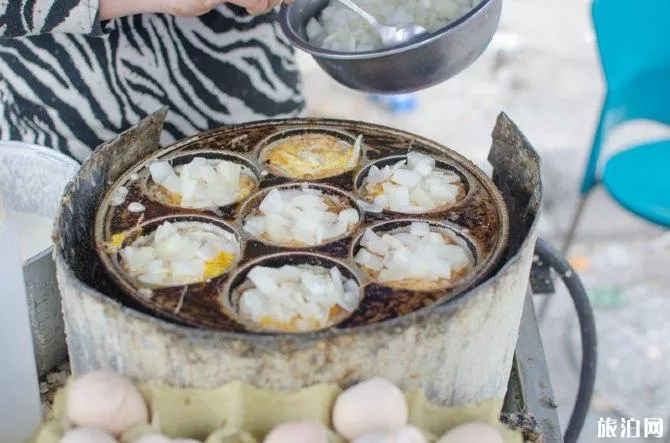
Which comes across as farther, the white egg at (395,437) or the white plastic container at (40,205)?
Answer: the white plastic container at (40,205)

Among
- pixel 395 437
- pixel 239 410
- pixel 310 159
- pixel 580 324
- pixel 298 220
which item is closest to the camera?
pixel 395 437

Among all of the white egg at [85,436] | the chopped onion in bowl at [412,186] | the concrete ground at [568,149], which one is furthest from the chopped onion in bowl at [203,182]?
the concrete ground at [568,149]

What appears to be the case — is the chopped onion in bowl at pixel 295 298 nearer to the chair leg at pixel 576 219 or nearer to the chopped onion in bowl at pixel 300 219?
the chopped onion in bowl at pixel 300 219

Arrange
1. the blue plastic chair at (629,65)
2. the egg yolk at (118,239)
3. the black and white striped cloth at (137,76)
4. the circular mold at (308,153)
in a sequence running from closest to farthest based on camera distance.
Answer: the egg yolk at (118,239), the circular mold at (308,153), the black and white striped cloth at (137,76), the blue plastic chair at (629,65)

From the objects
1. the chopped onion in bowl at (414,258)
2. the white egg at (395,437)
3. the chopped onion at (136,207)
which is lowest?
the white egg at (395,437)

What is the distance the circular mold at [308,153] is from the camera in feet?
6.33

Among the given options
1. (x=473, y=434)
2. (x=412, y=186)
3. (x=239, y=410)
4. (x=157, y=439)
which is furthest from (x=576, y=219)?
(x=157, y=439)

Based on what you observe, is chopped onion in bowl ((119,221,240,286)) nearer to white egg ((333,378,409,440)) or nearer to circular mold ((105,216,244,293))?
circular mold ((105,216,244,293))

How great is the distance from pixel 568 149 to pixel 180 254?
4072 millimetres

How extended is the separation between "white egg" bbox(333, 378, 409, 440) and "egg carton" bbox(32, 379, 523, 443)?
0.03 metres

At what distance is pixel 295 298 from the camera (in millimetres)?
1539

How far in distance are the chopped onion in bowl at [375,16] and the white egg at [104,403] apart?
40.2 inches

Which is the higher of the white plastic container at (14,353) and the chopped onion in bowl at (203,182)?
the chopped onion in bowl at (203,182)

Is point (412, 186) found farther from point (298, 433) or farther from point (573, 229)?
point (573, 229)
